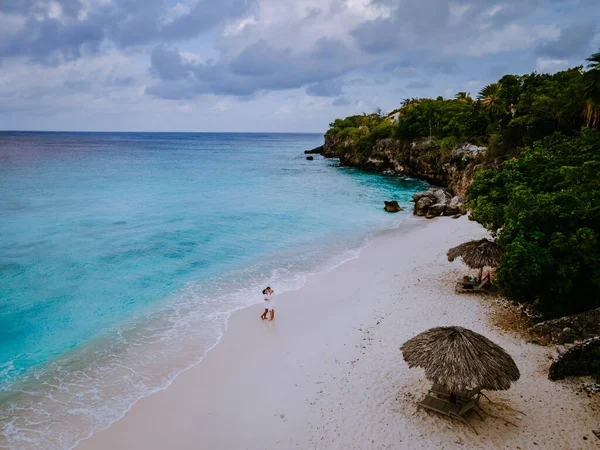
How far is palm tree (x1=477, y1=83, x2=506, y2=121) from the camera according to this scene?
46.1 meters

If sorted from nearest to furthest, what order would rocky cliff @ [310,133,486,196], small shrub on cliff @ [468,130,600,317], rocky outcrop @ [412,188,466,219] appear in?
small shrub on cliff @ [468,130,600,317] → rocky outcrop @ [412,188,466,219] → rocky cliff @ [310,133,486,196]

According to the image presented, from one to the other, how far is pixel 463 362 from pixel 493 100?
1872 inches

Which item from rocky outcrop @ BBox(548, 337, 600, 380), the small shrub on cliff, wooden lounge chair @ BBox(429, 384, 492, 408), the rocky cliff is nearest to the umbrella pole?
wooden lounge chair @ BBox(429, 384, 492, 408)

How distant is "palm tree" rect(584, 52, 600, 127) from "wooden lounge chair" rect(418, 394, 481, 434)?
24960 millimetres

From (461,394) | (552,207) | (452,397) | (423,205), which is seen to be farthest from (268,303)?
(423,205)

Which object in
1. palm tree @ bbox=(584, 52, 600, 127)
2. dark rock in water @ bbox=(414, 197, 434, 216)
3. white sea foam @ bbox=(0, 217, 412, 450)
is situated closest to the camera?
white sea foam @ bbox=(0, 217, 412, 450)

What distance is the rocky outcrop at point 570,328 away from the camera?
35.4ft

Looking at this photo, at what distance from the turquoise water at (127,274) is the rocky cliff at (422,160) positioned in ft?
20.1

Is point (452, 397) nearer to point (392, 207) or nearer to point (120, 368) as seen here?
point (120, 368)

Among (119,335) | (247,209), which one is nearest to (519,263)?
(119,335)

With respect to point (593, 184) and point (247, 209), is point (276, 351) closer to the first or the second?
point (593, 184)

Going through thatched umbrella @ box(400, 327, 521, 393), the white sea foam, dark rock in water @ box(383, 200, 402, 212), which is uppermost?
thatched umbrella @ box(400, 327, 521, 393)

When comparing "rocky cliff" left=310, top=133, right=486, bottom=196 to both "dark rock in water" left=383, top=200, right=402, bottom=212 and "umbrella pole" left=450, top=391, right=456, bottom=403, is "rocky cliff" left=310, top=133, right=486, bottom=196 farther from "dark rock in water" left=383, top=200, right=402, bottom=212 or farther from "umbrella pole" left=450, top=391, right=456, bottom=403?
"umbrella pole" left=450, top=391, right=456, bottom=403

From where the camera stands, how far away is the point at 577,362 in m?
9.91
